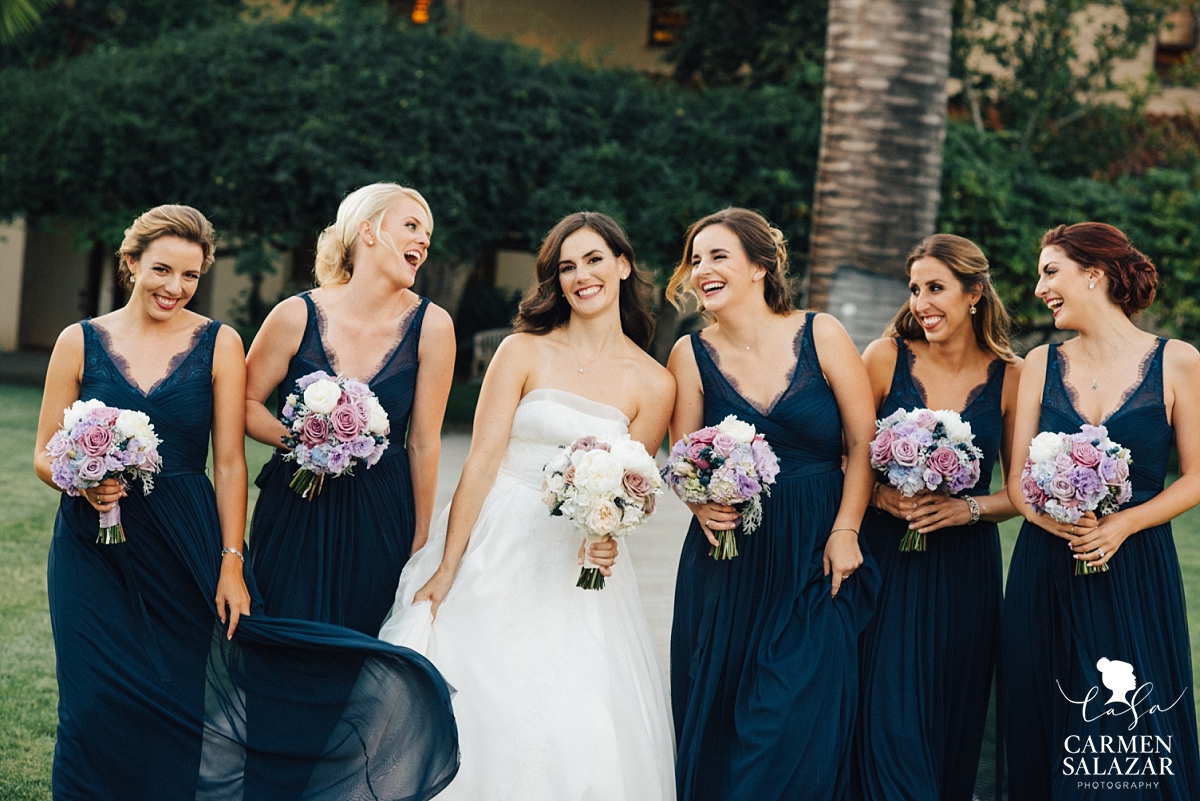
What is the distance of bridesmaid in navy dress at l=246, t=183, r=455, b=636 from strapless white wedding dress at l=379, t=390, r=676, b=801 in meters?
0.18

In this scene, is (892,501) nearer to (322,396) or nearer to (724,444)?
(724,444)

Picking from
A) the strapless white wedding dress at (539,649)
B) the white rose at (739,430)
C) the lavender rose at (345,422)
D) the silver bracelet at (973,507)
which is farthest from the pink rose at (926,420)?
the lavender rose at (345,422)

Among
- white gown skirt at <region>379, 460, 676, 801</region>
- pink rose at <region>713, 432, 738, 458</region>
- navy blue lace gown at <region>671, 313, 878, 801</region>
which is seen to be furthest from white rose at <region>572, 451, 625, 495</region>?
navy blue lace gown at <region>671, 313, 878, 801</region>

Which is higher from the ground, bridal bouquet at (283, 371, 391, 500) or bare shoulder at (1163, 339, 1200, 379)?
bare shoulder at (1163, 339, 1200, 379)

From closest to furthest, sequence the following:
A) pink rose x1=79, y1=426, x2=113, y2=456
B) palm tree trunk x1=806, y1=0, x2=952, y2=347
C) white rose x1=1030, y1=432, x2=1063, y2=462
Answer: pink rose x1=79, y1=426, x2=113, y2=456 → white rose x1=1030, y1=432, x2=1063, y2=462 → palm tree trunk x1=806, y1=0, x2=952, y2=347

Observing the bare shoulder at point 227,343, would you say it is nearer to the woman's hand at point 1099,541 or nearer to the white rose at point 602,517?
the white rose at point 602,517

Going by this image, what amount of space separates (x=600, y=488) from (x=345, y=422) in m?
0.92

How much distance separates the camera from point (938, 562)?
4.80m

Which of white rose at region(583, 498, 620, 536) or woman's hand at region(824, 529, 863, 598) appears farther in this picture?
woman's hand at region(824, 529, 863, 598)

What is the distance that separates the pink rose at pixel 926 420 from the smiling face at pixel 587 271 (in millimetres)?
1262

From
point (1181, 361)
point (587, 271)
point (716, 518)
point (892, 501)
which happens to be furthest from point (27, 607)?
point (1181, 361)

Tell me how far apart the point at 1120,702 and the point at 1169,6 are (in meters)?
16.0

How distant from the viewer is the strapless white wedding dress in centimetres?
429

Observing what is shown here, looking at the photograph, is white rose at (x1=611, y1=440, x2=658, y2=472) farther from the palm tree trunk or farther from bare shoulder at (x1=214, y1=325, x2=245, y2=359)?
the palm tree trunk
